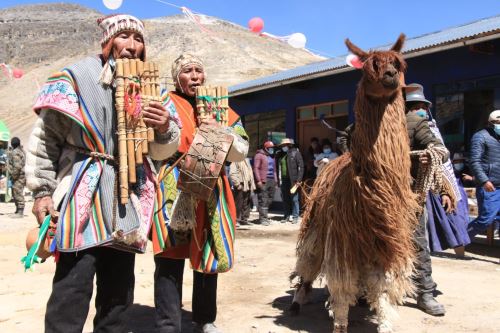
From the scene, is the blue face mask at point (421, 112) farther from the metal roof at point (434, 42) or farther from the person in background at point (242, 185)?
the person in background at point (242, 185)

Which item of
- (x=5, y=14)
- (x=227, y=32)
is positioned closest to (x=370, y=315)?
(x=227, y=32)

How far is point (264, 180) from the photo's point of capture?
11211 millimetres

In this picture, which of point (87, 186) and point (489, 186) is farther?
point (489, 186)

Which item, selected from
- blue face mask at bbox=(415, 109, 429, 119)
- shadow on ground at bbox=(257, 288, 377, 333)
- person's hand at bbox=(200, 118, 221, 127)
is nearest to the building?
blue face mask at bbox=(415, 109, 429, 119)

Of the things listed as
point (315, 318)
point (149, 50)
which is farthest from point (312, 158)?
point (149, 50)

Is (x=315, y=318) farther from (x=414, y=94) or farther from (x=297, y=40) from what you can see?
(x=297, y=40)

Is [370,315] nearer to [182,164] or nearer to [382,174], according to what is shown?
[382,174]

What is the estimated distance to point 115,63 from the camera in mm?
2389

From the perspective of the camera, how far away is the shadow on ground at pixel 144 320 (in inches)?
144

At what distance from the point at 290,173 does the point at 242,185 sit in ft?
5.85

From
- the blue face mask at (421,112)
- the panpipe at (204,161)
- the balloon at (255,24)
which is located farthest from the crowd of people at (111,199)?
the balloon at (255,24)

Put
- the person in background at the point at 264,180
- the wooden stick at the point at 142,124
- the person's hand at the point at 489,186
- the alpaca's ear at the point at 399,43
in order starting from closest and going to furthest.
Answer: the wooden stick at the point at 142,124
the alpaca's ear at the point at 399,43
the person's hand at the point at 489,186
the person in background at the point at 264,180

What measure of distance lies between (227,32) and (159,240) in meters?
55.7

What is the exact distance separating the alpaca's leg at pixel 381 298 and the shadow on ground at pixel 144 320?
135cm
